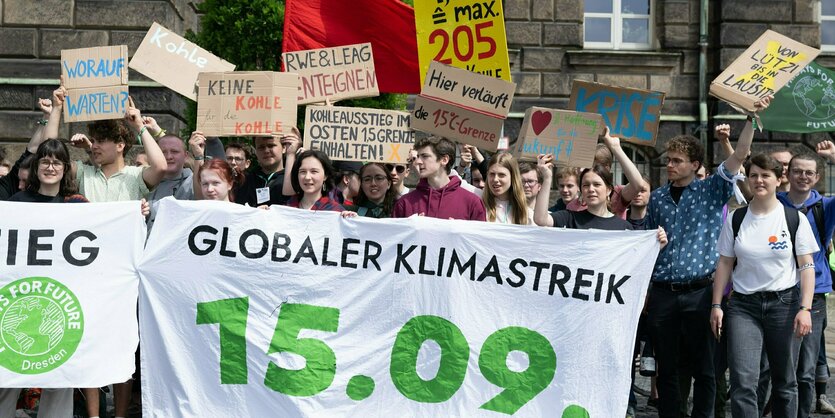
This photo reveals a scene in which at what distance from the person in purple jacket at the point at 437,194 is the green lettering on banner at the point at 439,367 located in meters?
0.82

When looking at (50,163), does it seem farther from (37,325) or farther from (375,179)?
(375,179)

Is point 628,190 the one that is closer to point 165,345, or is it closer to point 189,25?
point 165,345

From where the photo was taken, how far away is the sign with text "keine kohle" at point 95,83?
6.50 m

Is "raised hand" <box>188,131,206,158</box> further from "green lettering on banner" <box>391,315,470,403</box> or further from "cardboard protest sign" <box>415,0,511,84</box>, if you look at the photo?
"cardboard protest sign" <box>415,0,511,84</box>

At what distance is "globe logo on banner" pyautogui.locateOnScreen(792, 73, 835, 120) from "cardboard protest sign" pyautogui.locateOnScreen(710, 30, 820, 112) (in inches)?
184

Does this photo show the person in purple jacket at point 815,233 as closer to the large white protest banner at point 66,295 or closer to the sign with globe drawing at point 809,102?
the large white protest banner at point 66,295

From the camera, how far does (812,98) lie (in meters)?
11.6

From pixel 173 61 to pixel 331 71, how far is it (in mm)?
1120

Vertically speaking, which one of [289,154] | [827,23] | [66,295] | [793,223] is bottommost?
[66,295]

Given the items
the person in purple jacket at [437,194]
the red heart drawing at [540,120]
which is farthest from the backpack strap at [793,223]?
the person in purple jacket at [437,194]

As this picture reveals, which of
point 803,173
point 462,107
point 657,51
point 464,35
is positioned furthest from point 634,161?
point 462,107

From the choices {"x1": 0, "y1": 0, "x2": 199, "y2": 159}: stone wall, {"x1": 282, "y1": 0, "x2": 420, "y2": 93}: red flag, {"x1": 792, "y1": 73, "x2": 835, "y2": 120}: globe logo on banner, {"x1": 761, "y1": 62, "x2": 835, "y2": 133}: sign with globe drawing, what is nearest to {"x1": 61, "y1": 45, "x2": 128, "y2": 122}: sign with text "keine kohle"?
{"x1": 282, "y1": 0, "x2": 420, "y2": 93}: red flag

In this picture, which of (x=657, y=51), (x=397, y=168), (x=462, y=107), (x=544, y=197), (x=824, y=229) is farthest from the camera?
(x=657, y=51)

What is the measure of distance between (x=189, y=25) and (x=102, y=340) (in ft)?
30.0
